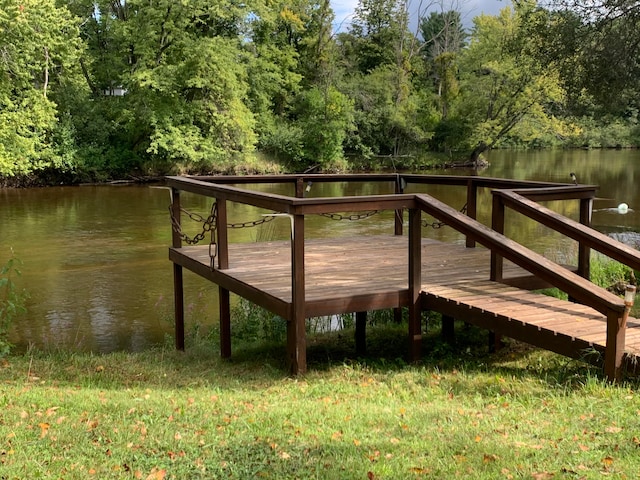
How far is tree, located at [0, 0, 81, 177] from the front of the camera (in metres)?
24.1

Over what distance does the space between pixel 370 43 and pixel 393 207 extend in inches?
1849

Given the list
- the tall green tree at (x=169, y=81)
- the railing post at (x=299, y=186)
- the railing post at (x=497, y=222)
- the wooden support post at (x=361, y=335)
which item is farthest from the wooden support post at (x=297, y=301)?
the tall green tree at (x=169, y=81)

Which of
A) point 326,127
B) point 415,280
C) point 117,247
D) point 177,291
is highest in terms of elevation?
point 326,127

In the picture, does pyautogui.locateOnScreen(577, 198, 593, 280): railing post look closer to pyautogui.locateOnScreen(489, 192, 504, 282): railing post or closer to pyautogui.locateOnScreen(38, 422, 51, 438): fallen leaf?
pyautogui.locateOnScreen(489, 192, 504, 282): railing post

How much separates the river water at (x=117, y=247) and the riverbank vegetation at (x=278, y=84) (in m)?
3.17

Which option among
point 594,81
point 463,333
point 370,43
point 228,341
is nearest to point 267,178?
point 228,341

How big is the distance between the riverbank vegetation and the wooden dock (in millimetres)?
10301

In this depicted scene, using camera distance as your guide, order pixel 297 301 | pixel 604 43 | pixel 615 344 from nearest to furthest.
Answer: pixel 615 344
pixel 297 301
pixel 604 43

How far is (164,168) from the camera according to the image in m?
33.4

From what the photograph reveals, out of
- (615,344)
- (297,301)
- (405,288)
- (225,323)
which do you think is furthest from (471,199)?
(615,344)

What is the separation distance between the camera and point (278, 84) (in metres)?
41.3

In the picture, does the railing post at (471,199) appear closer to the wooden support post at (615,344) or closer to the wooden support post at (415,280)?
the wooden support post at (415,280)

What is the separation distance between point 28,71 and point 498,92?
26949mm

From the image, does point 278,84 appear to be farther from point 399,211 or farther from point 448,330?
point 448,330
